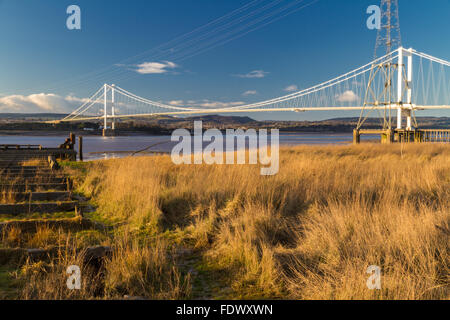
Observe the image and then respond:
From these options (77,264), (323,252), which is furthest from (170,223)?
(323,252)

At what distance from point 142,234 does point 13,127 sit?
122 m

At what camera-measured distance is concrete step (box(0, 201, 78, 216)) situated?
582 centimetres

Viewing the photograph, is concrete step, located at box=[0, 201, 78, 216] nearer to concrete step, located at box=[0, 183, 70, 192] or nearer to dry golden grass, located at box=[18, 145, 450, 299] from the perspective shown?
dry golden grass, located at box=[18, 145, 450, 299]

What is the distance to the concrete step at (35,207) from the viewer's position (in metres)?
5.82

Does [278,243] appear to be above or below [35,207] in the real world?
below

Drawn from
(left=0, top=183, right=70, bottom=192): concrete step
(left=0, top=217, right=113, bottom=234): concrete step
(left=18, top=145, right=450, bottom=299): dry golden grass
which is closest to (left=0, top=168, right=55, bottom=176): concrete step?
(left=0, top=183, right=70, bottom=192): concrete step

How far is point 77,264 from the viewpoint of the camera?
312cm

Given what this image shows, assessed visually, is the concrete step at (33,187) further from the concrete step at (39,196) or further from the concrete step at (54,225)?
the concrete step at (54,225)

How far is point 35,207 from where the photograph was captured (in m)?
6.02

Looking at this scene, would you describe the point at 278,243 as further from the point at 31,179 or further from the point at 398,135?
the point at 398,135

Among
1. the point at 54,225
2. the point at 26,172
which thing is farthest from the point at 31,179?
the point at 54,225

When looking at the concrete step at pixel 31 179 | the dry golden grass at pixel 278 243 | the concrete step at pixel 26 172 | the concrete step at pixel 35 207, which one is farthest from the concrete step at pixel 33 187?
the dry golden grass at pixel 278 243

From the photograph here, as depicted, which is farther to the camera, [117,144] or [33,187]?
[117,144]
